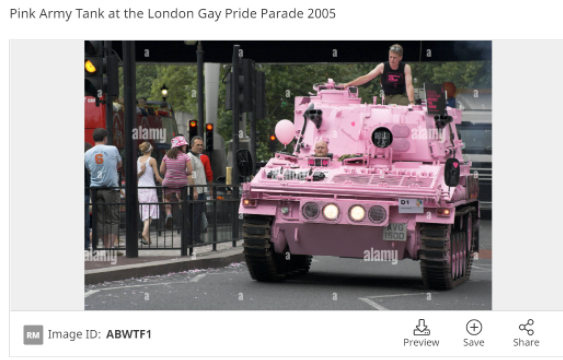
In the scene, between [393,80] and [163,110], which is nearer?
[393,80]

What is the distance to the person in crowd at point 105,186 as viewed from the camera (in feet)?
42.6

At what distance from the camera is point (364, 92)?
47.7m

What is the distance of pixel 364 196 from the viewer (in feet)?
35.6

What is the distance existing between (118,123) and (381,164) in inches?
433

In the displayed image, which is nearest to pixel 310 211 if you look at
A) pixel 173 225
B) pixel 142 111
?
pixel 173 225

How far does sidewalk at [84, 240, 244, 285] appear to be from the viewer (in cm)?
1121

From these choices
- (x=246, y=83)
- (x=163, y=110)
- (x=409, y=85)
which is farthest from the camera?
(x=163, y=110)

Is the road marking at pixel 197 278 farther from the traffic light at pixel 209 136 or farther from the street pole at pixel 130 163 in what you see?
the traffic light at pixel 209 136

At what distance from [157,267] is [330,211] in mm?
2641

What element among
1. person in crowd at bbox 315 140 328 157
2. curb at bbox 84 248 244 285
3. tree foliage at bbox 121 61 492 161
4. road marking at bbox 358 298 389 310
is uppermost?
tree foliage at bbox 121 61 492 161

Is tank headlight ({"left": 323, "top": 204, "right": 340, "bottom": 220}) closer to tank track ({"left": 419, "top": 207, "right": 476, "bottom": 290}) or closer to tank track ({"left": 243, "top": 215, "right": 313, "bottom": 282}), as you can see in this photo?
tank track ({"left": 243, "top": 215, "right": 313, "bottom": 282})

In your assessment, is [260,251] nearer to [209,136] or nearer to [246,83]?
[246,83]

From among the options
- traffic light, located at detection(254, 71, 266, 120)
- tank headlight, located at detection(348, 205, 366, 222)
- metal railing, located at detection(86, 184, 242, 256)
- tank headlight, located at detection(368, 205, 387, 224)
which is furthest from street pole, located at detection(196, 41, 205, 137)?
tank headlight, located at detection(368, 205, 387, 224)
